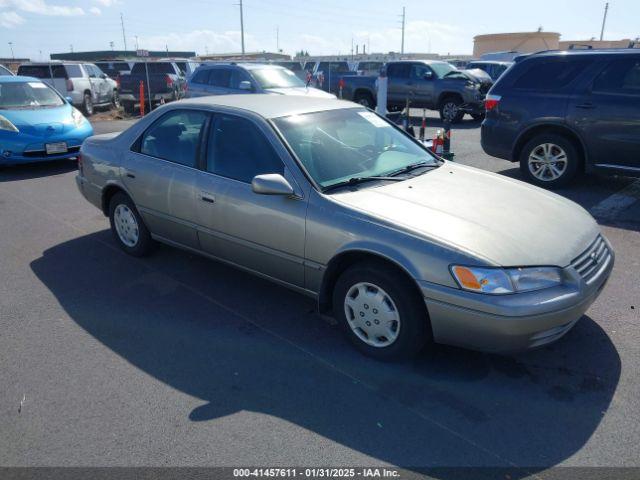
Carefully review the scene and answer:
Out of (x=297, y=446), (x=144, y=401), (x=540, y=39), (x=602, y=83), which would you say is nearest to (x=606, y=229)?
(x=602, y=83)

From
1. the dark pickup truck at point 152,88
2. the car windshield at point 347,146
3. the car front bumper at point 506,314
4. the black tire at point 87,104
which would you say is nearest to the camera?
the car front bumper at point 506,314

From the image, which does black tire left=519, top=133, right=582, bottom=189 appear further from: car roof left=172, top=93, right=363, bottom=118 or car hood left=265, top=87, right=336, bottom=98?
car hood left=265, top=87, right=336, bottom=98

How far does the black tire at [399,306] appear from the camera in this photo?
3.22 m

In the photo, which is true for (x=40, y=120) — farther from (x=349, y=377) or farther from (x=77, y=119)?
(x=349, y=377)

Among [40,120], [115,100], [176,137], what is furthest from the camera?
[115,100]

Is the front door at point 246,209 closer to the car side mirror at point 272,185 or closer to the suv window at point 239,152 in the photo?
the suv window at point 239,152

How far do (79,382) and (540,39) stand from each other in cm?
6527

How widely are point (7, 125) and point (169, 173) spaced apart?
621 centimetres

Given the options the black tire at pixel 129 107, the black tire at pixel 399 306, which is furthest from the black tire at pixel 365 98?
the black tire at pixel 399 306

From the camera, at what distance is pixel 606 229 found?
19.7 ft

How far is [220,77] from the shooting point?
1299 centimetres

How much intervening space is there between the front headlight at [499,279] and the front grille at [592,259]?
1.13ft

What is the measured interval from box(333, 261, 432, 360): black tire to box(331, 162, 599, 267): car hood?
32 cm

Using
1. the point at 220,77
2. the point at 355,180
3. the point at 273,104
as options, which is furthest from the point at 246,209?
the point at 220,77
